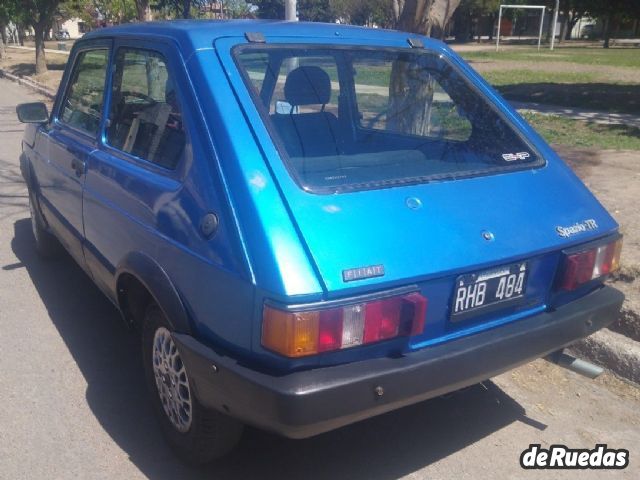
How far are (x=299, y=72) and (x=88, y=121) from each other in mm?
1455

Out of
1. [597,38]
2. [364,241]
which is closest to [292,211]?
[364,241]

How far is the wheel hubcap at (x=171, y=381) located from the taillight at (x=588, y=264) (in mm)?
1681

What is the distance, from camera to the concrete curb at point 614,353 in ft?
12.5

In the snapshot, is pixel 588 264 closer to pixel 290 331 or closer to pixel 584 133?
pixel 290 331

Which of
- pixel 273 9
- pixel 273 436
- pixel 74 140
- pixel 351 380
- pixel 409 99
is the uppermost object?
pixel 273 9

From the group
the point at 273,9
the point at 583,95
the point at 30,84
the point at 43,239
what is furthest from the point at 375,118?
the point at 273,9

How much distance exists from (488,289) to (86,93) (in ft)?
9.34

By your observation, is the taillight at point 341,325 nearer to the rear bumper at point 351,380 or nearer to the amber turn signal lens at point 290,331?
the amber turn signal lens at point 290,331

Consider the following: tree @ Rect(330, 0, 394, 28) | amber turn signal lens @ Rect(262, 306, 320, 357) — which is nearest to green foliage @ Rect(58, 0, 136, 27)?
tree @ Rect(330, 0, 394, 28)

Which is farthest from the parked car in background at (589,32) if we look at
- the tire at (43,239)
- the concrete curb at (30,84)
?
the tire at (43,239)

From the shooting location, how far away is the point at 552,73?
22344mm

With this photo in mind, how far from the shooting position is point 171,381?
118 inches

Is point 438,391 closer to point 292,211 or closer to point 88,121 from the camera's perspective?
point 292,211

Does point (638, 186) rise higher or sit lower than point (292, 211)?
lower
